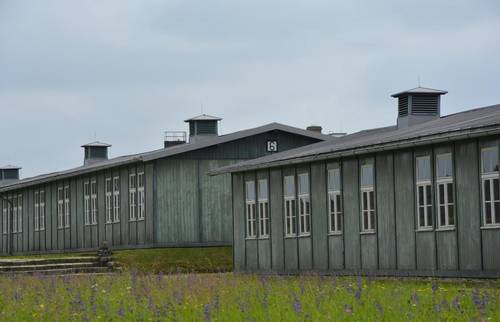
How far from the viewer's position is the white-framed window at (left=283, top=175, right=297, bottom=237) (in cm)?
3209

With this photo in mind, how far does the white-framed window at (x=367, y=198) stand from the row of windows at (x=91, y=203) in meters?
14.6

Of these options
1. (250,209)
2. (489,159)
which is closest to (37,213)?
(250,209)

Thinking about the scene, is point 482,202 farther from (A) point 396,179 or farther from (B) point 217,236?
(B) point 217,236

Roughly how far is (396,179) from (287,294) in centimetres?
902

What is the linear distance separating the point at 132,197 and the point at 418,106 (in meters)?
12.3

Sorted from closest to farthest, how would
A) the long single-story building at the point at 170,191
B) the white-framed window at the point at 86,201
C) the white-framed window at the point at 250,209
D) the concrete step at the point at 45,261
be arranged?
1. the white-framed window at the point at 250,209
2. the concrete step at the point at 45,261
3. the long single-story building at the point at 170,191
4. the white-framed window at the point at 86,201

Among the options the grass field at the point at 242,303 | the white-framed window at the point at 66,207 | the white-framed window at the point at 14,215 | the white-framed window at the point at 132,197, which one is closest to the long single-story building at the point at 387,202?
the grass field at the point at 242,303

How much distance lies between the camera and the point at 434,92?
34.9 m

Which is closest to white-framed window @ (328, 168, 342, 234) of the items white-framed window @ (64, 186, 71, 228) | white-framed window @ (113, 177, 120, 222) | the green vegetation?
the green vegetation

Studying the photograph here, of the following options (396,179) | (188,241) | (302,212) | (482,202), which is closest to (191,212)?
(188,241)

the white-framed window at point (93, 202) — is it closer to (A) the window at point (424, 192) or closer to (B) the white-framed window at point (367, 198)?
(B) the white-framed window at point (367, 198)

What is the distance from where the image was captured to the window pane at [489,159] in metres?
22.9

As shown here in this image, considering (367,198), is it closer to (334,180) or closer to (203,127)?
(334,180)

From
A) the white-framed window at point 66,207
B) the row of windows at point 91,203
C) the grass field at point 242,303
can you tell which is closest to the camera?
the grass field at point 242,303
